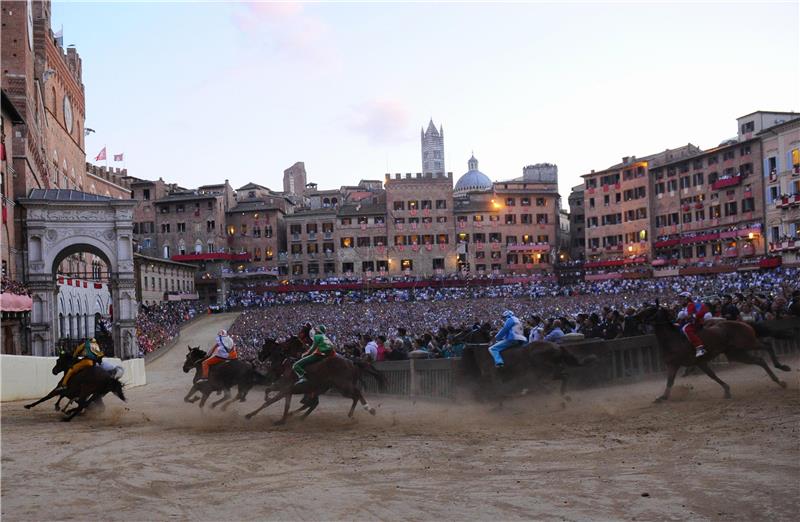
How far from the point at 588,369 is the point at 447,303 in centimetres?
5098

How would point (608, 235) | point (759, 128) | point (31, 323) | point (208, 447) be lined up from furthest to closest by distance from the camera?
point (608, 235) → point (759, 128) → point (31, 323) → point (208, 447)

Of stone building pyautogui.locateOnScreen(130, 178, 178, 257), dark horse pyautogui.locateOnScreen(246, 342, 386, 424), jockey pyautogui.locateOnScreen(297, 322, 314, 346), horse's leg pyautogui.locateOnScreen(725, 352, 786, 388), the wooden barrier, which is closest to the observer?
horse's leg pyautogui.locateOnScreen(725, 352, 786, 388)

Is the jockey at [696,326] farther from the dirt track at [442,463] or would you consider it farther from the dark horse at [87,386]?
the dark horse at [87,386]

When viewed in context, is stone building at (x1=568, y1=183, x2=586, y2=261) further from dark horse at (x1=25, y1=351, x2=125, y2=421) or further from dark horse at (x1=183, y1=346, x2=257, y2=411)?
dark horse at (x1=25, y1=351, x2=125, y2=421)

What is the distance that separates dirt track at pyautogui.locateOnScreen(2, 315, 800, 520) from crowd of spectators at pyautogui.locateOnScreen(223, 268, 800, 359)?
806 inches

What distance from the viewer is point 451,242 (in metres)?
101

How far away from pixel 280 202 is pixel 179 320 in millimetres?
38614

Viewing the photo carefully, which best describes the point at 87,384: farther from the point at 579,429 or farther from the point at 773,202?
the point at 773,202

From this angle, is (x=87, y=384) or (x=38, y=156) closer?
(x=87, y=384)

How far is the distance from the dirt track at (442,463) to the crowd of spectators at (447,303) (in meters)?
20.5

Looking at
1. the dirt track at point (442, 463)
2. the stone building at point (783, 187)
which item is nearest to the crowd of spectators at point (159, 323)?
the dirt track at point (442, 463)

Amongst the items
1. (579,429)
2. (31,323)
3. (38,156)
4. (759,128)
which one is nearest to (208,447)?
(579,429)

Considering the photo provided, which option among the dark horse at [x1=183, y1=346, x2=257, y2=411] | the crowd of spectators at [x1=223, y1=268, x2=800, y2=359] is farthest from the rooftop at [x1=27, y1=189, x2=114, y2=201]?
the dark horse at [x1=183, y1=346, x2=257, y2=411]

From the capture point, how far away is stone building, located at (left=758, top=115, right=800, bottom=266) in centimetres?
6725
